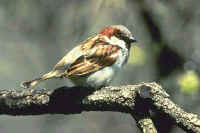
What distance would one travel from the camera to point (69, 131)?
11773 millimetres

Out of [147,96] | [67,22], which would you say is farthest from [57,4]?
[147,96]

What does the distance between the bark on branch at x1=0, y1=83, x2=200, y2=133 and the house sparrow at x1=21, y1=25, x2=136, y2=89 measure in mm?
583

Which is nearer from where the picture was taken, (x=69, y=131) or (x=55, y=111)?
(x=55, y=111)

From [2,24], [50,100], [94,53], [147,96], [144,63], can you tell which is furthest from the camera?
[2,24]

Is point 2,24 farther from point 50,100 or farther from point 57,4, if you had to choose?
point 50,100

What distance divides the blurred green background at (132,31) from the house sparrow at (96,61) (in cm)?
106

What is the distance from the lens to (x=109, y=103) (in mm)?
3828

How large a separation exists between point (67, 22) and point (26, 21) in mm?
671

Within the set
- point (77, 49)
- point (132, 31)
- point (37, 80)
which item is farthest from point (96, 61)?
point (132, 31)

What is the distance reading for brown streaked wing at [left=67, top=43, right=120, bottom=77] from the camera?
5043 millimetres

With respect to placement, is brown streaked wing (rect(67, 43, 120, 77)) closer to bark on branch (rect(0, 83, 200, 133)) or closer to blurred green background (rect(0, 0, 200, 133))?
bark on branch (rect(0, 83, 200, 133))

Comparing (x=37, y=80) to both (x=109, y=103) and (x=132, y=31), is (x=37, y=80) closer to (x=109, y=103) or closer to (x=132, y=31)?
(x=109, y=103)

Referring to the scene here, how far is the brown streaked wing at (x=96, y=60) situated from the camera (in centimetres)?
504

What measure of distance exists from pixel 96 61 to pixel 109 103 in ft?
4.75
